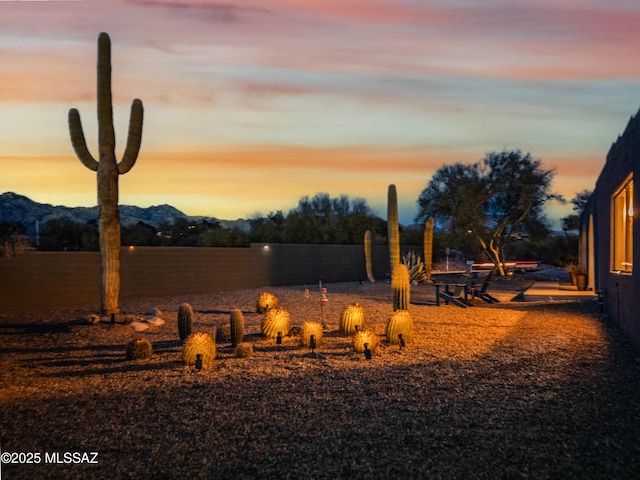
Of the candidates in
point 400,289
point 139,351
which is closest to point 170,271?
point 400,289

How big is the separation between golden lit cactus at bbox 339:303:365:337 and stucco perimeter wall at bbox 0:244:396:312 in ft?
31.7

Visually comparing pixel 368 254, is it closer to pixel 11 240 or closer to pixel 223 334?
pixel 11 240

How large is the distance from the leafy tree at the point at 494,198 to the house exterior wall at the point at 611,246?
16.5m

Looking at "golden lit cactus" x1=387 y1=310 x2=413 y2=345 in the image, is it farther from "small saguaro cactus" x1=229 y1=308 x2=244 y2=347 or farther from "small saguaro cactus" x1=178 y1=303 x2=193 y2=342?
"small saguaro cactus" x1=178 y1=303 x2=193 y2=342

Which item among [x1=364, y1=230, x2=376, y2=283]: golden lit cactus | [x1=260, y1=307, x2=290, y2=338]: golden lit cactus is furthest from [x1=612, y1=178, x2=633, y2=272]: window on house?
[x1=364, y1=230, x2=376, y2=283]: golden lit cactus

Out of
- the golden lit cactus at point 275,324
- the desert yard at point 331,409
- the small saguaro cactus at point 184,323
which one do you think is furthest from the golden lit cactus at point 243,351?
the small saguaro cactus at point 184,323

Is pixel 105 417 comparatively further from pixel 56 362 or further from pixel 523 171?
pixel 523 171

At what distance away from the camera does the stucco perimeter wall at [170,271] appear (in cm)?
1706

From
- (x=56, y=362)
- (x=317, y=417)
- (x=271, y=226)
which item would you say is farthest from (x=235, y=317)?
(x=271, y=226)

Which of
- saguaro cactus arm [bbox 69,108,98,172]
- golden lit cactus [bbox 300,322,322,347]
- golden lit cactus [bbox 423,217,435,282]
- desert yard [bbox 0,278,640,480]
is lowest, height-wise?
desert yard [bbox 0,278,640,480]

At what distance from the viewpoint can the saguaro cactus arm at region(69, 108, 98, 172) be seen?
45.1 ft

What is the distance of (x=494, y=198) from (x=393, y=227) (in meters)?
17.3

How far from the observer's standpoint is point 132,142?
1395 centimetres

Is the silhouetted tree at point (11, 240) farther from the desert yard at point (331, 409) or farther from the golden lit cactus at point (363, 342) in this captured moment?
the golden lit cactus at point (363, 342)
